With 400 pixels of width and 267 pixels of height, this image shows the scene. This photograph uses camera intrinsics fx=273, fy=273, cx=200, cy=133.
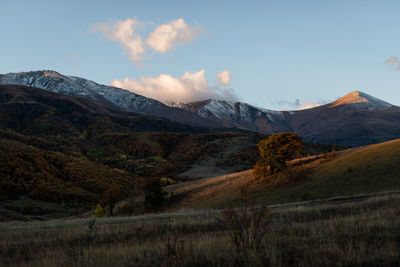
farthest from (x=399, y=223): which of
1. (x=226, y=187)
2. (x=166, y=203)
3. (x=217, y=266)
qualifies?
(x=166, y=203)

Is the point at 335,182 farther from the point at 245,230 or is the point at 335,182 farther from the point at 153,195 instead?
the point at 153,195

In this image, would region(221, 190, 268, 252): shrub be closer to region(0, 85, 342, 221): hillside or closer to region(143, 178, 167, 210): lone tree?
region(143, 178, 167, 210): lone tree

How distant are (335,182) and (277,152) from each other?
12.2 meters

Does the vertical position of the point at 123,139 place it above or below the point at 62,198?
above

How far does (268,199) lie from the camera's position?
1242 inches

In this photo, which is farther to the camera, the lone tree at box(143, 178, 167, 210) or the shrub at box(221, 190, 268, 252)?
the lone tree at box(143, 178, 167, 210)

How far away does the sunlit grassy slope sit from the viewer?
85.8ft

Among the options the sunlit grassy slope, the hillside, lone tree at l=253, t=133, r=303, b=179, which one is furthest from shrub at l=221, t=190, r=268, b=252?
the hillside

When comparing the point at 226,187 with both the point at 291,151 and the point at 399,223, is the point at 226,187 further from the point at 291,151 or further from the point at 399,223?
the point at 399,223

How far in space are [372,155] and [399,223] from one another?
99.0 feet

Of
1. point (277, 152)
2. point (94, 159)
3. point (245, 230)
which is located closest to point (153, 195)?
point (277, 152)

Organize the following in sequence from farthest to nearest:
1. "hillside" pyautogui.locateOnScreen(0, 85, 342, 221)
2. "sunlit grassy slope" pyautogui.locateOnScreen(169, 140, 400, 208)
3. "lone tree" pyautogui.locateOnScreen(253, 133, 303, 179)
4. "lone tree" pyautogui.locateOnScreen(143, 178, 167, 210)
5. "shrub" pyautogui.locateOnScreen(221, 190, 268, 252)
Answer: "hillside" pyautogui.locateOnScreen(0, 85, 342, 221)
"lone tree" pyautogui.locateOnScreen(143, 178, 167, 210)
"lone tree" pyautogui.locateOnScreen(253, 133, 303, 179)
"sunlit grassy slope" pyautogui.locateOnScreen(169, 140, 400, 208)
"shrub" pyautogui.locateOnScreen(221, 190, 268, 252)

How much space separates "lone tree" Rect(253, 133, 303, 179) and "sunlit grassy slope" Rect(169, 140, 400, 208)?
2.18 m

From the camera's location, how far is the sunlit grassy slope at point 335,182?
85.8 feet
